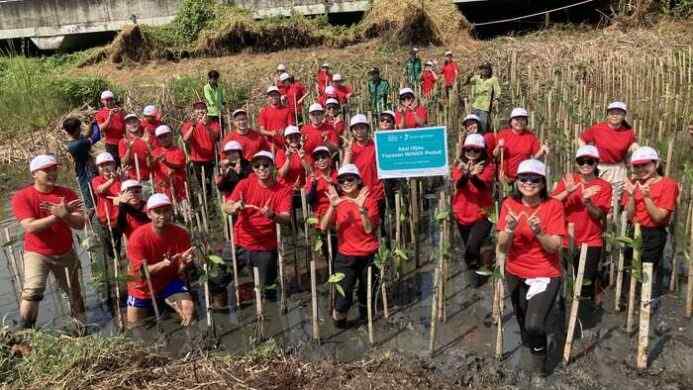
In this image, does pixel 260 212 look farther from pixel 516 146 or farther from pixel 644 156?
pixel 644 156

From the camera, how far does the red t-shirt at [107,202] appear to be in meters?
6.96

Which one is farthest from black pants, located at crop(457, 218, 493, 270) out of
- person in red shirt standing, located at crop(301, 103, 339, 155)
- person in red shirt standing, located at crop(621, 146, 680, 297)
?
person in red shirt standing, located at crop(301, 103, 339, 155)

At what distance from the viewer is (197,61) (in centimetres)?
2177

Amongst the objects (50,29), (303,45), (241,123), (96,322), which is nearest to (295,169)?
(241,123)

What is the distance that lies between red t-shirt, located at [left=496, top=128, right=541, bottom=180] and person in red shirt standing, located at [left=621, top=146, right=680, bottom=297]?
178 cm

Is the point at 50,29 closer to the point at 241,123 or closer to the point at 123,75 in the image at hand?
the point at 123,75

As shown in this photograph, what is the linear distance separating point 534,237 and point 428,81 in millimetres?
10318

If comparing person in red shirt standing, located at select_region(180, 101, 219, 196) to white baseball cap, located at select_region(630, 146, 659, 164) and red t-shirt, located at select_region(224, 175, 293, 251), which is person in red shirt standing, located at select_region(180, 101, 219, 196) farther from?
white baseball cap, located at select_region(630, 146, 659, 164)

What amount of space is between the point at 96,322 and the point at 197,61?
16356 millimetres

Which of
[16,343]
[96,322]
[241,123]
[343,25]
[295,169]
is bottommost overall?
[96,322]

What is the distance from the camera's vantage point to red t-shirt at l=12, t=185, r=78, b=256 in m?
5.89

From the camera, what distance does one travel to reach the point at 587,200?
551 centimetres

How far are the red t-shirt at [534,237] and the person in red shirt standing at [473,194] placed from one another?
1.54 meters

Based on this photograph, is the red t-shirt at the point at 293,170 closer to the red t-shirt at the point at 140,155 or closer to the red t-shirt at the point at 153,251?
the red t-shirt at the point at 153,251
